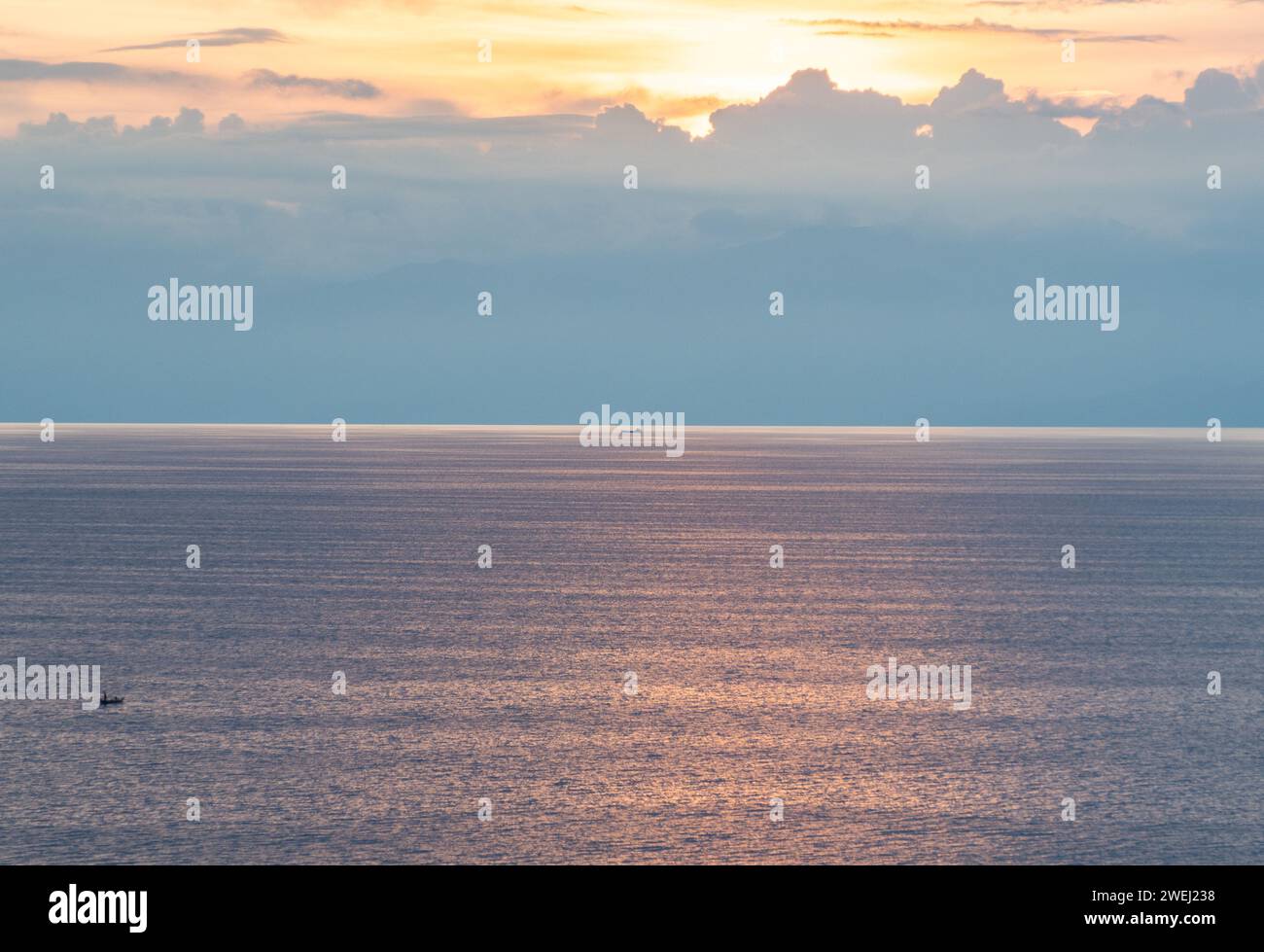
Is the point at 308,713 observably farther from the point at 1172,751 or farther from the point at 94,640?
the point at 1172,751

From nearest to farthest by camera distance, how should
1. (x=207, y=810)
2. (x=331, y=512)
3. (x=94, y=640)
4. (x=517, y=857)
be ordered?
(x=517, y=857)
(x=207, y=810)
(x=94, y=640)
(x=331, y=512)

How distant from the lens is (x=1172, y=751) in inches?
2395

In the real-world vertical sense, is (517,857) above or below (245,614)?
below

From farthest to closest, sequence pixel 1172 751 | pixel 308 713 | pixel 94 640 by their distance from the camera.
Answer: pixel 94 640, pixel 308 713, pixel 1172 751

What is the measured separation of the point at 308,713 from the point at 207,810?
14.8 m
